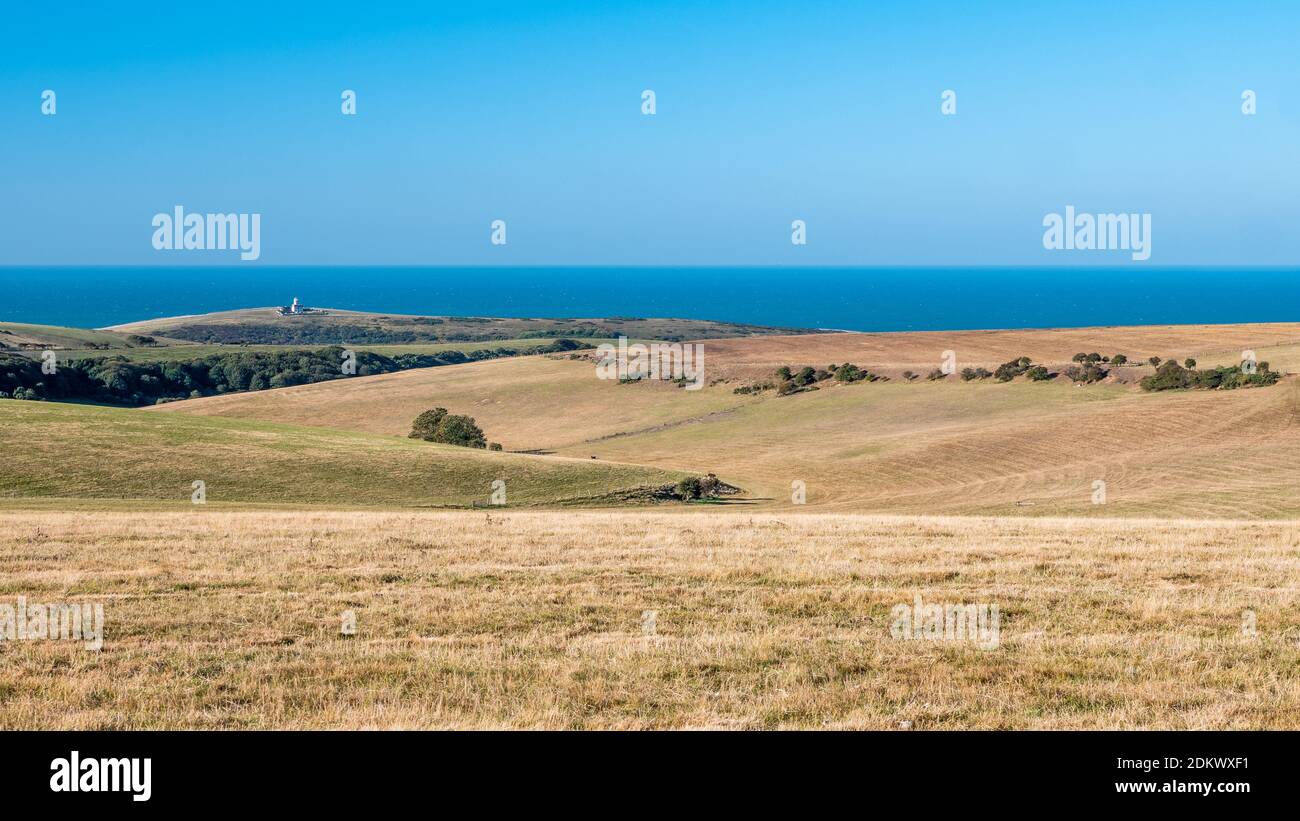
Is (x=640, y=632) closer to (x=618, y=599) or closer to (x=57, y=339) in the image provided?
(x=618, y=599)

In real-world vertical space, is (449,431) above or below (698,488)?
above

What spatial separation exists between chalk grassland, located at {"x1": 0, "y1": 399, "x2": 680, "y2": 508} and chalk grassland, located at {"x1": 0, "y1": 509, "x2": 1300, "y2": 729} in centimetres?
1821

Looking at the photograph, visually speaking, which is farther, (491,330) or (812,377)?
(491,330)

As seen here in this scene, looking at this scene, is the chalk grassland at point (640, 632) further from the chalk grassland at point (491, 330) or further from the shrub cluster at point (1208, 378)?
the chalk grassland at point (491, 330)

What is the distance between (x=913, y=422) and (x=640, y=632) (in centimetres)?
5803

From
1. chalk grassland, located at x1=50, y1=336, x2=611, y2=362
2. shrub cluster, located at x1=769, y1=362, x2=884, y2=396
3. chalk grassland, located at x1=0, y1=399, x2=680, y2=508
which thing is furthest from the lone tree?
chalk grassland, located at x1=50, y1=336, x2=611, y2=362

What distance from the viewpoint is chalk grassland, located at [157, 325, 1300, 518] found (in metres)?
42.7

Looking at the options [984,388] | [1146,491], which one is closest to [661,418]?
[984,388]

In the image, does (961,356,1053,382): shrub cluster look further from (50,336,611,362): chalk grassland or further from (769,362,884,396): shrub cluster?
(50,336,611,362): chalk grassland

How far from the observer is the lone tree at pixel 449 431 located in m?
63.2

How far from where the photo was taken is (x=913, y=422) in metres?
68.4

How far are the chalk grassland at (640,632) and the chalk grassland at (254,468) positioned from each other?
59.8 feet

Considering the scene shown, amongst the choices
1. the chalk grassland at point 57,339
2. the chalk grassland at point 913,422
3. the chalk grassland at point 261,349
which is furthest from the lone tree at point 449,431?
the chalk grassland at point 57,339
